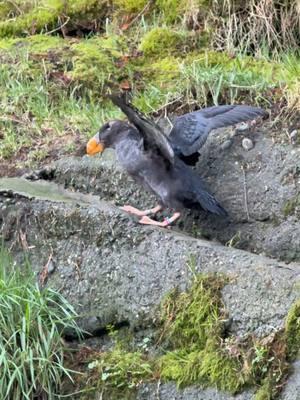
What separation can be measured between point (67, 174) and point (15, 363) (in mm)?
1844

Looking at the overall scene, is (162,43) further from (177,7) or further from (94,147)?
(94,147)

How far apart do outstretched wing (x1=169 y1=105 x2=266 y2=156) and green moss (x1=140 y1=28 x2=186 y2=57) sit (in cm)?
184

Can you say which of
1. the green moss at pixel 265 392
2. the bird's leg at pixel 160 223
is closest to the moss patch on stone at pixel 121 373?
the green moss at pixel 265 392

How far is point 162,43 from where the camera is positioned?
7812mm

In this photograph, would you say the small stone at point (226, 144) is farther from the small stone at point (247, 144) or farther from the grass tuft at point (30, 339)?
the grass tuft at point (30, 339)

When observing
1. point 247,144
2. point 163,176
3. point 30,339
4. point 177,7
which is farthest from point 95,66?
point 30,339

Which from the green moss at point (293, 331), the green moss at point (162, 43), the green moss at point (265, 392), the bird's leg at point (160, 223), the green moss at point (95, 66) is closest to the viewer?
the green moss at point (265, 392)

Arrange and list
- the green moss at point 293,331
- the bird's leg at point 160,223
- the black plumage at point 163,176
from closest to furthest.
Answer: the green moss at point 293,331 < the bird's leg at point 160,223 < the black plumage at point 163,176

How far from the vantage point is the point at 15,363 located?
4.72 m

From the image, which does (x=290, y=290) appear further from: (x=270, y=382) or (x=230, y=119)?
(x=230, y=119)

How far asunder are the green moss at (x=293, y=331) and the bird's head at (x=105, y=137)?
186 centimetres

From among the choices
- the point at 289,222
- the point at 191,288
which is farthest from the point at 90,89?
the point at 191,288

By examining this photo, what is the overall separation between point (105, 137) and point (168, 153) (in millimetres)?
554

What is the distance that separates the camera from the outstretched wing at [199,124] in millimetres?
5836
